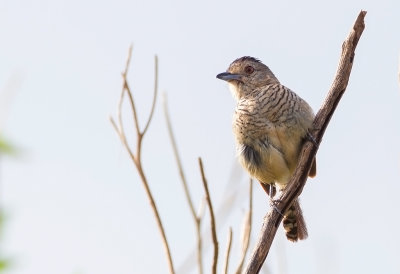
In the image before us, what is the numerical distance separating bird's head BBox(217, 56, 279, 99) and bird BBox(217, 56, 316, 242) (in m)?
0.25

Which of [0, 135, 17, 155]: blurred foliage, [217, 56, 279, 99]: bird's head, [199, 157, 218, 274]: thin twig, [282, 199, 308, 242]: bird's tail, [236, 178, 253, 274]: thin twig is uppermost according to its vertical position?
[0, 135, 17, 155]: blurred foliage

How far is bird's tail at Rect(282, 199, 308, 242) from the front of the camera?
431cm

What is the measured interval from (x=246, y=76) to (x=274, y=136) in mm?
1074

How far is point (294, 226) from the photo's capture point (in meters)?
4.34

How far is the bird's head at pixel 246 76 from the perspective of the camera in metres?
5.01

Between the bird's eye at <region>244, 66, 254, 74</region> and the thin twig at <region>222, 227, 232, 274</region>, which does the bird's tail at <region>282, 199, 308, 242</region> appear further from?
the thin twig at <region>222, 227, 232, 274</region>

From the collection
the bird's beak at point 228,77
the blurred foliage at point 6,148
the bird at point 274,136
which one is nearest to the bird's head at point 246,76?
the bird's beak at point 228,77

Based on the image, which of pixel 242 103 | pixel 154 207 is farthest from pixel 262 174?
pixel 154 207

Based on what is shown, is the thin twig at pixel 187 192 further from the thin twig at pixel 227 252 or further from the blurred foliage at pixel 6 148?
the blurred foliage at pixel 6 148

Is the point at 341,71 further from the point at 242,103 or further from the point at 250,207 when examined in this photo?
the point at 242,103

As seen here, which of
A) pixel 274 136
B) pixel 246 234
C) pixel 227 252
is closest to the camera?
pixel 227 252

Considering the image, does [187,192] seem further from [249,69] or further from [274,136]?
[249,69]

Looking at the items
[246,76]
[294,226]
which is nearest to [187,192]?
[294,226]

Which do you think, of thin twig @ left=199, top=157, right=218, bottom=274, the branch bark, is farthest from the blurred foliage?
the branch bark
